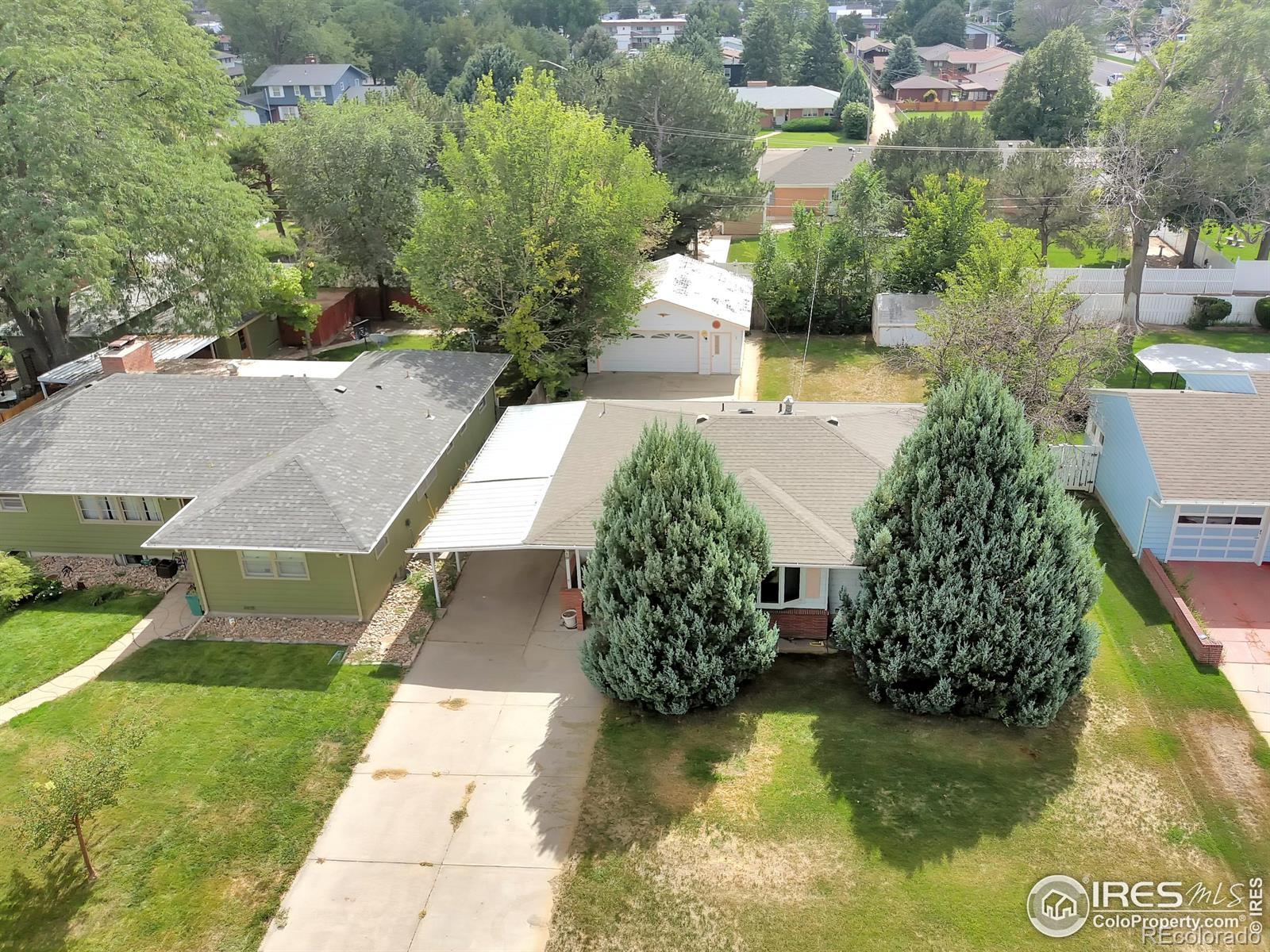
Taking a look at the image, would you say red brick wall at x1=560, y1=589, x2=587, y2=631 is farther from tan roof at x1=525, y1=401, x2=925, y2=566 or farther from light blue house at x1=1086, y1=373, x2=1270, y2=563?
light blue house at x1=1086, y1=373, x2=1270, y2=563

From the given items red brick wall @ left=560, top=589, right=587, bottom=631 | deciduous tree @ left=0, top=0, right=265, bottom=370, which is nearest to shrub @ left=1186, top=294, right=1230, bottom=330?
red brick wall @ left=560, top=589, right=587, bottom=631

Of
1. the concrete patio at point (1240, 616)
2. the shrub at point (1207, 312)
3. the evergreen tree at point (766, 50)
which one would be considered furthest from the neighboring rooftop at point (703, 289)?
the evergreen tree at point (766, 50)

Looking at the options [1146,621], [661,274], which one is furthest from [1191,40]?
[1146,621]

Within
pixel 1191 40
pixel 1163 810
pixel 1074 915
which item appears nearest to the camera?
pixel 1074 915

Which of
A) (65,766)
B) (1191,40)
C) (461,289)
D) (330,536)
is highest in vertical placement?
(1191,40)

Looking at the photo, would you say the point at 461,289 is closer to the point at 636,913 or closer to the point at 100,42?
the point at 100,42

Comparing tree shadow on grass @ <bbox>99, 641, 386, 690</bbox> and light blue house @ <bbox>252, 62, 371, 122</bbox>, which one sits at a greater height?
light blue house @ <bbox>252, 62, 371, 122</bbox>
